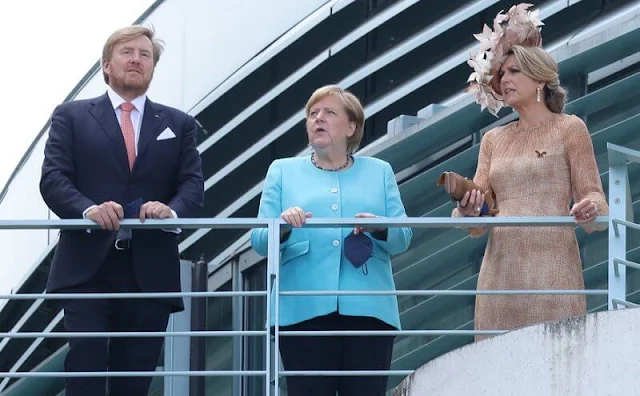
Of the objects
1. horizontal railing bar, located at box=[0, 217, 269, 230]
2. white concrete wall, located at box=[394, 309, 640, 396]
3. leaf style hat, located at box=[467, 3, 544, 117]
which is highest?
leaf style hat, located at box=[467, 3, 544, 117]

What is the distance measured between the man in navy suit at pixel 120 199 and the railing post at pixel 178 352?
439cm

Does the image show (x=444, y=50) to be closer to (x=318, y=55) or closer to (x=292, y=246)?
(x=318, y=55)

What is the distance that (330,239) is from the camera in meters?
7.30

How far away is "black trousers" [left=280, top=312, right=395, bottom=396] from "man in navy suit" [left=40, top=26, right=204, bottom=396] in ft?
1.88

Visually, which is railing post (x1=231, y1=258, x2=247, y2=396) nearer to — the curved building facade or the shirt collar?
the curved building facade

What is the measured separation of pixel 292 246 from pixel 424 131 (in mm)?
4624

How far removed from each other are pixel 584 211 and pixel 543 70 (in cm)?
65

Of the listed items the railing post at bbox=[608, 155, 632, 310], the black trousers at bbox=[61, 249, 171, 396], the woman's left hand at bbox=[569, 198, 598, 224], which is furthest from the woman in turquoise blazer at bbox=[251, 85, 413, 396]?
the railing post at bbox=[608, 155, 632, 310]

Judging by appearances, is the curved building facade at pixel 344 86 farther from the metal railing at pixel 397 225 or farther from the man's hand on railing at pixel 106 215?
the man's hand on railing at pixel 106 215

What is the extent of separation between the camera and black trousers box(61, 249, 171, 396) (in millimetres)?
7051

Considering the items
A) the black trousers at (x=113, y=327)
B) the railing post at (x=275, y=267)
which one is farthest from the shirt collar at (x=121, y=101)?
the railing post at (x=275, y=267)

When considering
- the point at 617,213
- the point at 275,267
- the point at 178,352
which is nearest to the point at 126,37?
the point at 275,267

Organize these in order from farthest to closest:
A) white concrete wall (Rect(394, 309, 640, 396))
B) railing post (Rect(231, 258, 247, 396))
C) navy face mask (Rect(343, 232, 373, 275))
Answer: railing post (Rect(231, 258, 247, 396)) < navy face mask (Rect(343, 232, 373, 275)) < white concrete wall (Rect(394, 309, 640, 396))

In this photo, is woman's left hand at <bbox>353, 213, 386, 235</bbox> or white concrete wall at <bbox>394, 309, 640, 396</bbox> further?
woman's left hand at <bbox>353, 213, 386, 235</bbox>
